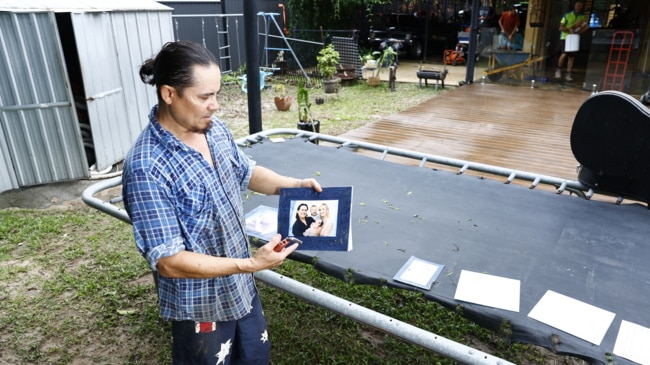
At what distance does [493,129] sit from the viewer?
6.61 metres

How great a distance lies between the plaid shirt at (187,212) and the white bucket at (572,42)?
33.1ft

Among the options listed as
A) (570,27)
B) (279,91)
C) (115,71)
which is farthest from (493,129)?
(279,91)

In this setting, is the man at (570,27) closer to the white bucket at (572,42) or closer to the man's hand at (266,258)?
the white bucket at (572,42)

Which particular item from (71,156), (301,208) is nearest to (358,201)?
(301,208)

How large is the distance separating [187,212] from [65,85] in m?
4.30

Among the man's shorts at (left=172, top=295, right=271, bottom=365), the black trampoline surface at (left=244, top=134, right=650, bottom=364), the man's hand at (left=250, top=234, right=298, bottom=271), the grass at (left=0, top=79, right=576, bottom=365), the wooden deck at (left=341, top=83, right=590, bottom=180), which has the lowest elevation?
the grass at (left=0, top=79, right=576, bottom=365)

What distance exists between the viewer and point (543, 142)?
5.91m

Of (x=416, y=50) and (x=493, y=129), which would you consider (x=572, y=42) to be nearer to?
(x=493, y=129)

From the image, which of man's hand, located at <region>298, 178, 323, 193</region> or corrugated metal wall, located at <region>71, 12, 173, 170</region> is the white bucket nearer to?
corrugated metal wall, located at <region>71, 12, 173, 170</region>

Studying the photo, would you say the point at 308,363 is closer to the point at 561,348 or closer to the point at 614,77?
the point at 561,348

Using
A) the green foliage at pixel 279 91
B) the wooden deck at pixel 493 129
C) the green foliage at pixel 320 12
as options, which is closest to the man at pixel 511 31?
the wooden deck at pixel 493 129

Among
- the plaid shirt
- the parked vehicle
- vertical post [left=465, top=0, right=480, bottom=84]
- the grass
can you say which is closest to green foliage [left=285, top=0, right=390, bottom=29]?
the parked vehicle

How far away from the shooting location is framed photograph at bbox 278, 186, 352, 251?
Result: 6.19 ft

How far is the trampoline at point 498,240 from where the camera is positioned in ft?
5.85
